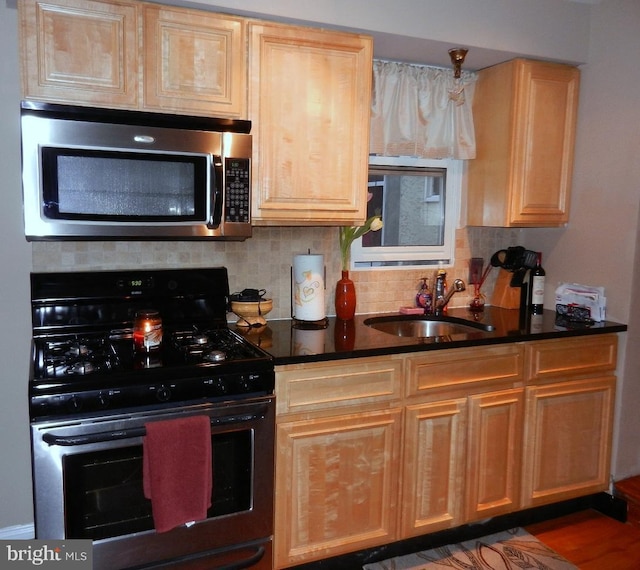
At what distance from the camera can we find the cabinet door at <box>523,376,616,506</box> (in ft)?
8.39

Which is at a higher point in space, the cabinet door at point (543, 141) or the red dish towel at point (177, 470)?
the cabinet door at point (543, 141)

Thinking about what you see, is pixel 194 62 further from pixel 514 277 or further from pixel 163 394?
pixel 514 277

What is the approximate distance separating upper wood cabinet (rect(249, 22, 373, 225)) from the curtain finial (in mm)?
425

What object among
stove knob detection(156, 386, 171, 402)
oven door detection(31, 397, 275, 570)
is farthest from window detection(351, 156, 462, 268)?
stove knob detection(156, 386, 171, 402)

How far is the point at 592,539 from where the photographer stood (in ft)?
8.43

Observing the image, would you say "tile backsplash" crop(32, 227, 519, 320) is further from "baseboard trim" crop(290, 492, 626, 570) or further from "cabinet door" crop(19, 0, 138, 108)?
"baseboard trim" crop(290, 492, 626, 570)

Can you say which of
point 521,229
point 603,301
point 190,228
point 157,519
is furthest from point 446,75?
point 157,519

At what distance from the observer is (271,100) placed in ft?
7.34

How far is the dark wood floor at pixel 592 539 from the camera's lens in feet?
7.89

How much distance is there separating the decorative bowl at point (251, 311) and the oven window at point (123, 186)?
1.47ft

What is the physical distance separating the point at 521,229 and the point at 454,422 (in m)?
1.35

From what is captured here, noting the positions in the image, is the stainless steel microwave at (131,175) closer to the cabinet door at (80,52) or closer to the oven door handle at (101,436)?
the cabinet door at (80,52)

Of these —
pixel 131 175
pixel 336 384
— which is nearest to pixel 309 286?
pixel 336 384
